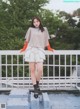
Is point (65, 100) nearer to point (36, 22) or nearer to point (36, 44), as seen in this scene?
point (36, 44)

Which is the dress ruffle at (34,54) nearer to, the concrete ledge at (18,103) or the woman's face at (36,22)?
the woman's face at (36,22)

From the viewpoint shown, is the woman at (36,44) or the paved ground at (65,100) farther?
the woman at (36,44)

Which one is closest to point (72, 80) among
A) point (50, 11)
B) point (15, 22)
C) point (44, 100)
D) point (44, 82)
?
point (44, 82)

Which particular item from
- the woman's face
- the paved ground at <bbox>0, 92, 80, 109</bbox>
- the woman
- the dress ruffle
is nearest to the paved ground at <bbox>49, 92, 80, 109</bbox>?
the paved ground at <bbox>0, 92, 80, 109</bbox>

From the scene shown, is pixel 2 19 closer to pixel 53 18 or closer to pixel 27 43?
pixel 53 18

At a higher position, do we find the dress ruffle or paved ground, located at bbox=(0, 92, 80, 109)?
the dress ruffle

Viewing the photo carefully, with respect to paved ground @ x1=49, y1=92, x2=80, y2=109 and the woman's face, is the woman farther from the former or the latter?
paved ground @ x1=49, y1=92, x2=80, y2=109

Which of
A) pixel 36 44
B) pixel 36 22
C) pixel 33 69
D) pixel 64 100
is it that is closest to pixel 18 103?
pixel 33 69

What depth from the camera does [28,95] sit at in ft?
15.1

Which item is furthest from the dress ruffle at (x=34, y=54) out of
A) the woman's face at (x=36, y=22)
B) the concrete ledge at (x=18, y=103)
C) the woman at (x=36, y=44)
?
the concrete ledge at (x=18, y=103)

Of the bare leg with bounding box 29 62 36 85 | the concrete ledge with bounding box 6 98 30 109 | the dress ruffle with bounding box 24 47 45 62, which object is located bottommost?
the concrete ledge with bounding box 6 98 30 109

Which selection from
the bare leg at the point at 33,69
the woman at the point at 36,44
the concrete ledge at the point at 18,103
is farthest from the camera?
the bare leg at the point at 33,69

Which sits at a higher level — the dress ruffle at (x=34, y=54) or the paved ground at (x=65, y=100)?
the dress ruffle at (x=34, y=54)

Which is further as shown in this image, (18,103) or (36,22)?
(36,22)
